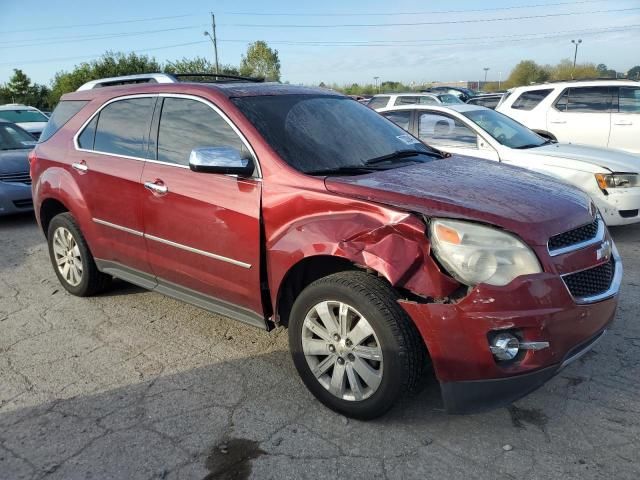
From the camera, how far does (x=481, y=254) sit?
8.26 ft

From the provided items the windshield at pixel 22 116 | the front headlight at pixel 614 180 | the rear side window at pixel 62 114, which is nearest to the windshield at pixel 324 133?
the rear side window at pixel 62 114

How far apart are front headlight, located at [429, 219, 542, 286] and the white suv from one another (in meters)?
7.17

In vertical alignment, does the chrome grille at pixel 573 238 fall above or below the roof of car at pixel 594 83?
below

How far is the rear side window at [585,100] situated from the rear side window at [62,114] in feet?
26.4

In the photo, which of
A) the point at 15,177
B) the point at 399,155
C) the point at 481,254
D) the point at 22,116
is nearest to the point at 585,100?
the point at 399,155

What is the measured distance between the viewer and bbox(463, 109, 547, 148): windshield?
6.79 metres

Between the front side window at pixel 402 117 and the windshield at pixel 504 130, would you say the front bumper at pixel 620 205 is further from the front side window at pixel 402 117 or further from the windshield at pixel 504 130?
the front side window at pixel 402 117

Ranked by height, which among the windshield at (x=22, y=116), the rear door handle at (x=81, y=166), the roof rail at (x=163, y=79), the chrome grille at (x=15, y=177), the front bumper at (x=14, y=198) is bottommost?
the front bumper at (x=14, y=198)

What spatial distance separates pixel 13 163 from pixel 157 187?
5747 mm

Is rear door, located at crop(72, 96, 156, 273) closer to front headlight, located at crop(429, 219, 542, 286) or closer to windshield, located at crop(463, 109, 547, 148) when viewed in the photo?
front headlight, located at crop(429, 219, 542, 286)

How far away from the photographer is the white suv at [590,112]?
356 inches

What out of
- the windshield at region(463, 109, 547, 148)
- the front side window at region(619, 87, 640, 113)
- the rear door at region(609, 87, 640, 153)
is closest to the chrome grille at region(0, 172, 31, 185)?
the windshield at region(463, 109, 547, 148)

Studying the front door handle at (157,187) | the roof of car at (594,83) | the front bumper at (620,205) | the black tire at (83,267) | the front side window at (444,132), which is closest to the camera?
the front door handle at (157,187)

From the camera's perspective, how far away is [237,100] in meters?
3.48
